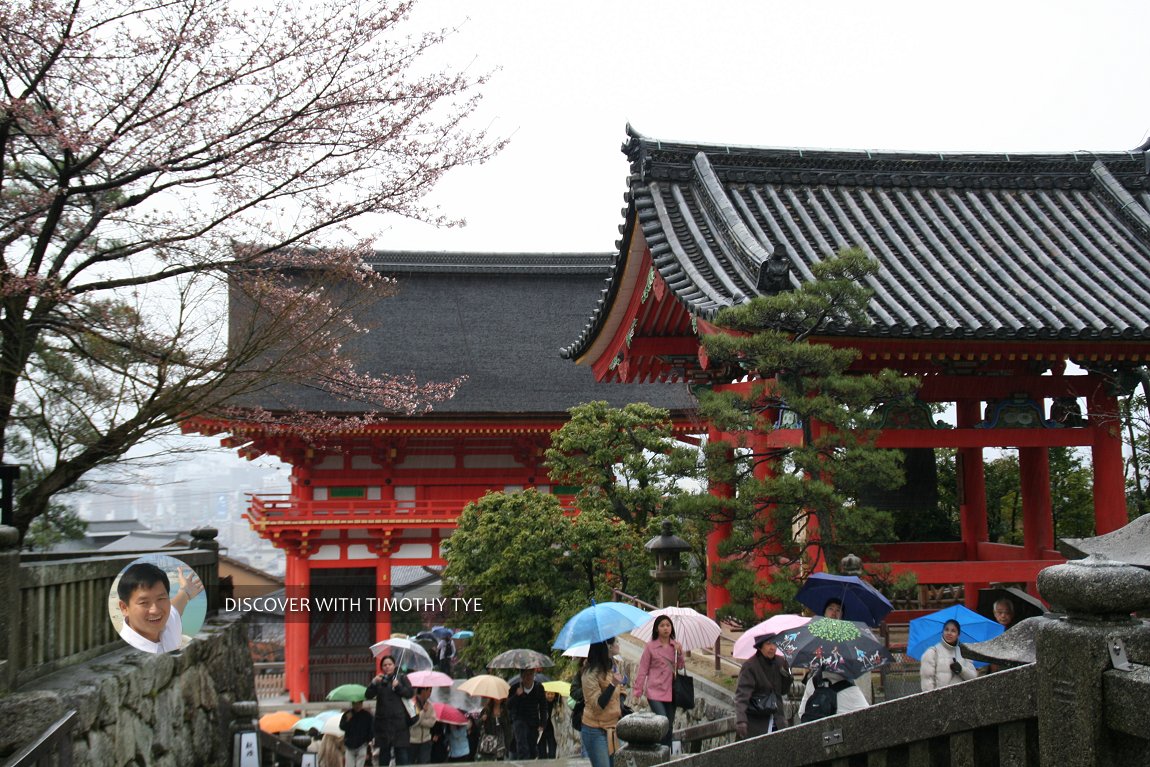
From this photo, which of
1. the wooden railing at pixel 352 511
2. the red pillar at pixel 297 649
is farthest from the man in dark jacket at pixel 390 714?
the red pillar at pixel 297 649

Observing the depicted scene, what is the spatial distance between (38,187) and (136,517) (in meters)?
36.0

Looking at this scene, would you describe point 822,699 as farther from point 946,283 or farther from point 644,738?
point 946,283

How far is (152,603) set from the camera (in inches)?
223

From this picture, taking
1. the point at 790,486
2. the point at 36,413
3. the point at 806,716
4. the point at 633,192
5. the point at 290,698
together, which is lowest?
the point at 290,698

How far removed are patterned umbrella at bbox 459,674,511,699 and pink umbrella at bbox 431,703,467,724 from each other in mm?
223

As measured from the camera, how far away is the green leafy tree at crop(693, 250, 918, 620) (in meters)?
7.20

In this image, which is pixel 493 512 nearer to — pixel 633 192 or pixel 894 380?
pixel 633 192

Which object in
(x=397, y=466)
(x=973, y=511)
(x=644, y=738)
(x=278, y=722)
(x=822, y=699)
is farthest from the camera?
(x=397, y=466)

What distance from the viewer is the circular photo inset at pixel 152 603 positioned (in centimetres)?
555

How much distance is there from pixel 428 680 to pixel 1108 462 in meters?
6.61

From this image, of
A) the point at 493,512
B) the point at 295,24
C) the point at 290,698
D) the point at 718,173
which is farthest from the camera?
the point at 290,698

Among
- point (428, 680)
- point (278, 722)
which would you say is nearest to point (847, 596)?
point (428, 680)

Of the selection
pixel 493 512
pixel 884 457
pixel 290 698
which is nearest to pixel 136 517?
pixel 290 698

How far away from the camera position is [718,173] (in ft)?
34.3
